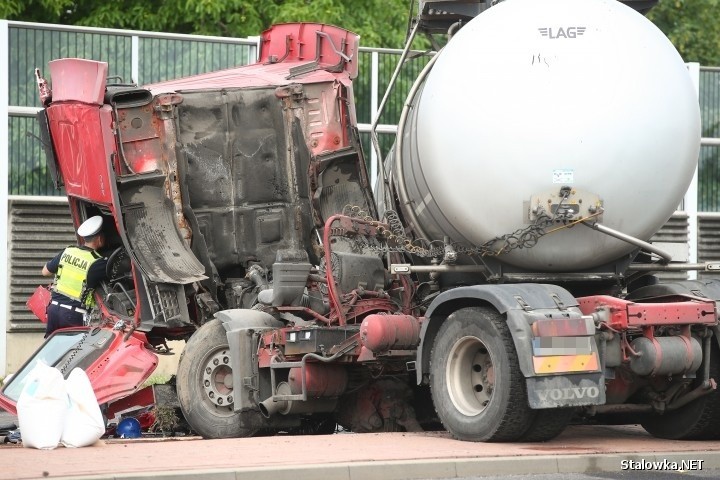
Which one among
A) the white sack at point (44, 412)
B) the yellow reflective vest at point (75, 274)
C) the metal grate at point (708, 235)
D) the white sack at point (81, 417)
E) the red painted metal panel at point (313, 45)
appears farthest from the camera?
the metal grate at point (708, 235)

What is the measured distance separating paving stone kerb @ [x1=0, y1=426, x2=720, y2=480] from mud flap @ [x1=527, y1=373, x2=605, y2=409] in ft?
0.97

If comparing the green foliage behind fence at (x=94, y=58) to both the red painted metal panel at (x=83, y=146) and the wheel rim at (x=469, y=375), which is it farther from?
the wheel rim at (x=469, y=375)

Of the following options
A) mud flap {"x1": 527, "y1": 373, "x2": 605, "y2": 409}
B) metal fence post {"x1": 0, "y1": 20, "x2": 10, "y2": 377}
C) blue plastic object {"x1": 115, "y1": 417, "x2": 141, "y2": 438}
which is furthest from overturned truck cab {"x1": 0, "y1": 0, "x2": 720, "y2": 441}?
metal fence post {"x1": 0, "y1": 20, "x2": 10, "y2": 377}

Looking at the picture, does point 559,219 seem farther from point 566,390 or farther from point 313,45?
point 313,45

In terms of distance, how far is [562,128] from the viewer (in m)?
9.53

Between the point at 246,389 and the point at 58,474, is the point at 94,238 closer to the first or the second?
the point at 246,389

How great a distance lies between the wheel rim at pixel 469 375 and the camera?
31.7ft

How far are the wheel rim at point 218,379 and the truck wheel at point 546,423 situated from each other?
2.86 meters

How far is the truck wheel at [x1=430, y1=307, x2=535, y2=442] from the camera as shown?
9.23 m

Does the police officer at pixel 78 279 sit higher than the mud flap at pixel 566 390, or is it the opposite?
the police officer at pixel 78 279

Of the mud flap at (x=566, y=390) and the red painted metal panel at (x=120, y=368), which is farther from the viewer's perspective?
the red painted metal panel at (x=120, y=368)

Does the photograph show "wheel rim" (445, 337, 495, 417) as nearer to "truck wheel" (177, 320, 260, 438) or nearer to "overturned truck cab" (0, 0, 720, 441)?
"overturned truck cab" (0, 0, 720, 441)

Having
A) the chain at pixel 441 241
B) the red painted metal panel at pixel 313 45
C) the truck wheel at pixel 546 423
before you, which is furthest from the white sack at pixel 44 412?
the red painted metal panel at pixel 313 45

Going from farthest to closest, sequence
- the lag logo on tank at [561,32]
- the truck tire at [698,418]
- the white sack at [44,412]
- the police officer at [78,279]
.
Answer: the police officer at [78,279] → the truck tire at [698,418] → the lag logo on tank at [561,32] → the white sack at [44,412]
